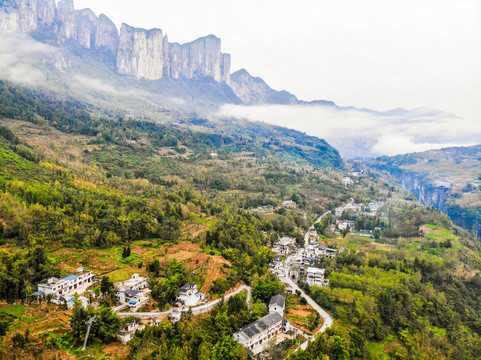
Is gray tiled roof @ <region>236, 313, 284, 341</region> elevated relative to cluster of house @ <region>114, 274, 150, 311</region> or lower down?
lower down

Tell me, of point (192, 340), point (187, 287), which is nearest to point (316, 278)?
point (187, 287)

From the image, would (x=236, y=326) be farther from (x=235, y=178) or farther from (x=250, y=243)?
(x=235, y=178)

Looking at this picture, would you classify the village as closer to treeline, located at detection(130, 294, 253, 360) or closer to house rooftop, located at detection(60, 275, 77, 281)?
house rooftop, located at detection(60, 275, 77, 281)

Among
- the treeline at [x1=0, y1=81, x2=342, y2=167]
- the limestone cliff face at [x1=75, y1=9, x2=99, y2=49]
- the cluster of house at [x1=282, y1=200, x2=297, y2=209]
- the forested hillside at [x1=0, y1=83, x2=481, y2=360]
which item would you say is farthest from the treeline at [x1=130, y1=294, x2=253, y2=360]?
the limestone cliff face at [x1=75, y1=9, x2=99, y2=49]

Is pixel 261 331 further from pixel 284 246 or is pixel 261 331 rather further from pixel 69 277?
pixel 284 246

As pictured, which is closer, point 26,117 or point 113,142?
point 26,117

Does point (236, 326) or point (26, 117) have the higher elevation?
point (26, 117)

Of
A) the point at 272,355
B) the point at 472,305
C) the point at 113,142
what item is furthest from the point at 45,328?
the point at 113,142
